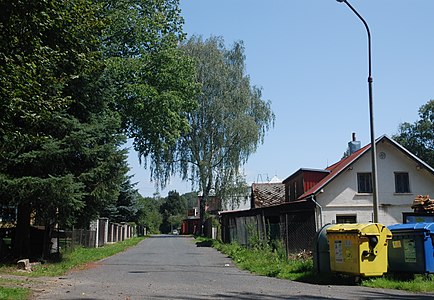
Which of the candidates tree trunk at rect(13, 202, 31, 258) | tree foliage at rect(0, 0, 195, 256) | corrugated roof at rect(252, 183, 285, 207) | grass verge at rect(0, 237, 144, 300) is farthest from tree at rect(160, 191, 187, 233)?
tree trunk at rect(13, 202, 31, 258)

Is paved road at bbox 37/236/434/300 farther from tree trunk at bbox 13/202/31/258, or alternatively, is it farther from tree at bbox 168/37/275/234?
tree at bbox 168/37/275/234

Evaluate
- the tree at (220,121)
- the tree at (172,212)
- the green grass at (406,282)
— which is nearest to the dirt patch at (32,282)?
the green grass at (406,282)

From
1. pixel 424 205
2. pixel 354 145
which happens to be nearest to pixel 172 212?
pixel 354 145

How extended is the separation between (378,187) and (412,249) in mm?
14380

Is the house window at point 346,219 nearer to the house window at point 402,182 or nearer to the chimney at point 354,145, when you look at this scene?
the house window at point 402,182

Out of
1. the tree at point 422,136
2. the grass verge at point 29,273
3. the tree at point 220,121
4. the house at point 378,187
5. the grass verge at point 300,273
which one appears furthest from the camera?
the tree at point 422,136

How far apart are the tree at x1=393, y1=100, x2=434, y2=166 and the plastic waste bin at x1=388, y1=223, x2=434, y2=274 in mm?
44736

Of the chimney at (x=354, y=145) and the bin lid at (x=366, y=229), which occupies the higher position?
the chimney at (x=354, y=145)

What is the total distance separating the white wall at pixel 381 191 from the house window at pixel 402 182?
199 mm

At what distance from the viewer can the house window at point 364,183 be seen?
94.0ft

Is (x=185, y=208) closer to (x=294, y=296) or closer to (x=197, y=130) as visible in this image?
(x=197, y=130)

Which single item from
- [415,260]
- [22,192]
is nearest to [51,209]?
[22,192]

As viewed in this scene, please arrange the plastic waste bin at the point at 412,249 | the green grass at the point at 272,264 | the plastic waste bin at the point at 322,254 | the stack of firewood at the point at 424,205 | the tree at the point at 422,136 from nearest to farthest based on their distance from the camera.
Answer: the plastic waste bin at the point at 412,249 → the plastic waste bin at the point at 322,254 → the green grass at the point at 272,264 → the stack of firewood at the point at 424,205 → the tree at the point at 422,136

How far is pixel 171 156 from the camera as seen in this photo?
159 feet
